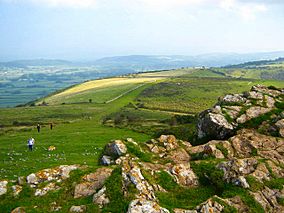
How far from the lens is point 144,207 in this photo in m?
18.7

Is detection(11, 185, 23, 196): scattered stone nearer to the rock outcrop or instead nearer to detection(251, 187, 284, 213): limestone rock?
detection(251, 187, 284, 213): limestone rock

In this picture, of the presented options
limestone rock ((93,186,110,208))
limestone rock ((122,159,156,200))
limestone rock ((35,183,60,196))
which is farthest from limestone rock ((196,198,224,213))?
limestone rock ((35,183,60,196))

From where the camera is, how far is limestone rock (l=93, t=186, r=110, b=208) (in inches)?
803

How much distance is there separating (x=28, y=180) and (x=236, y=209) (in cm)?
1428

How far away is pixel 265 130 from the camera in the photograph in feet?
101

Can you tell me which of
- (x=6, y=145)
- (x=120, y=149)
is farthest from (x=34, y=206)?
(x=6, y=145)

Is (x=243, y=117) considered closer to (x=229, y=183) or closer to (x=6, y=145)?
(x=229, y=183)

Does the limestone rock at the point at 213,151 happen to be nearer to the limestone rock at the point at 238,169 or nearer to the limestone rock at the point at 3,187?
the limestone rock at the point at 238,169

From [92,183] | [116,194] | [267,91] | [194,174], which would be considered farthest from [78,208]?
[267,91]

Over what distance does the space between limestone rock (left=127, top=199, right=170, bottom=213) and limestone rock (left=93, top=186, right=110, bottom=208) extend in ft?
6.72

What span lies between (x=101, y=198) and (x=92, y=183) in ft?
8.73

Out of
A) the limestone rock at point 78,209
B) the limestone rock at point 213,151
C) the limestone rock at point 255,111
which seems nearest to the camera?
the limestone rock at point 78,209

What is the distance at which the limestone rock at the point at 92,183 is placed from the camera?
22391 millimetres

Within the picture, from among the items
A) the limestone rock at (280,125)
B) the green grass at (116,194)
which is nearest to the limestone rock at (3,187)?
the green grass at (116,194)
